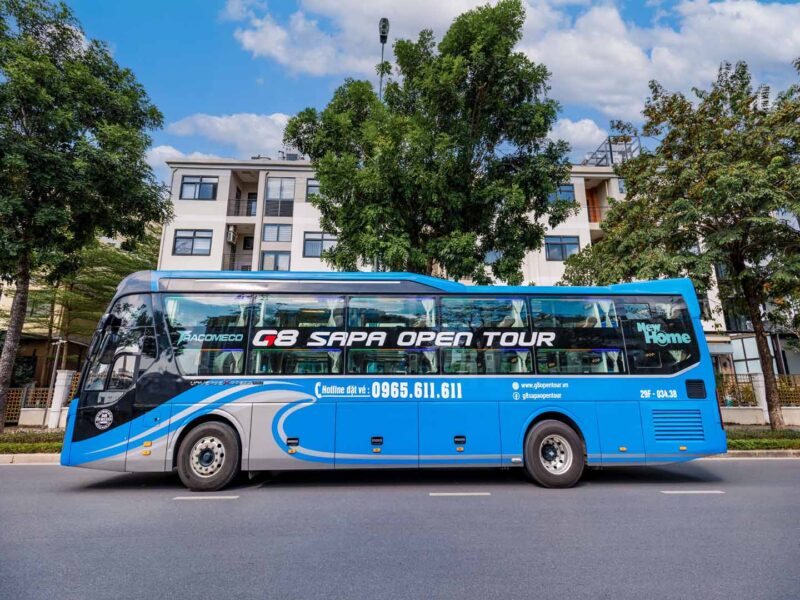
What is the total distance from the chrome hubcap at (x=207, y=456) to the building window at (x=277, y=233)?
1935cm

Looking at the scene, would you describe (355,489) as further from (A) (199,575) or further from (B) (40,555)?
(B) (40,555)

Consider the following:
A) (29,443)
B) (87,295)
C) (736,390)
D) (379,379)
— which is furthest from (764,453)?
(87,295)

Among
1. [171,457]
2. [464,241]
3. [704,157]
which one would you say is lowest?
[171,457]

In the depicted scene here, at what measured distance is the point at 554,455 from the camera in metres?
7.71

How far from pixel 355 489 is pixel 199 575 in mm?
3733

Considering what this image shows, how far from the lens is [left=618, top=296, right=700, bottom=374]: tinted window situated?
796 cm

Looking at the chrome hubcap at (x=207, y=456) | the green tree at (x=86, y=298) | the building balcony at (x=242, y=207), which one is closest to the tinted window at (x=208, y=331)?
the chrome hubcap at (x=207, y=456)

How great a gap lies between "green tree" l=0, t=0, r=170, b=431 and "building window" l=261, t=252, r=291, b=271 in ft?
39.2

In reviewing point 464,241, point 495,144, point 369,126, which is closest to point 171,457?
point 464,241

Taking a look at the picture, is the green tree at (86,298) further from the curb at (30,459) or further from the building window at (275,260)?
the curb at (30,459)

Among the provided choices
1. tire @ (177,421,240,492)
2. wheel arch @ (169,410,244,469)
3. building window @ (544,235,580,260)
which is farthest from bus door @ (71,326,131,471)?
building window @ (544,235,580,260)

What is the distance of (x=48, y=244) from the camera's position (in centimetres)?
1185

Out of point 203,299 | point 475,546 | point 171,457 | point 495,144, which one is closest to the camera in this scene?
point 475,546

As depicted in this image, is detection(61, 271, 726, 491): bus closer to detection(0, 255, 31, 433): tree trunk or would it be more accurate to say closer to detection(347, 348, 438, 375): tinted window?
detection(347, 348, 438, 375): tinted window
